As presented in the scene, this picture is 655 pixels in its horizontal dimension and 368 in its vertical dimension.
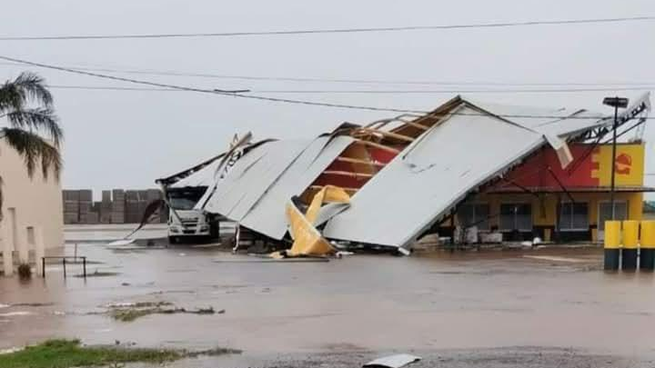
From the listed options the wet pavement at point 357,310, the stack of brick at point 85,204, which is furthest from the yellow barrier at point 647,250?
the stack of brick at point 85,204

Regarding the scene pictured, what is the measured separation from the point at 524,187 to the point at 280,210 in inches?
479

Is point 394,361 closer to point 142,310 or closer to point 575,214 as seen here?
point 142,310

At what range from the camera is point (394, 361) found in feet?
29.6

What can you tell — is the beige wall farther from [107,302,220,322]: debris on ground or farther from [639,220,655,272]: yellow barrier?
[639,220,655,272]: yellow barrier

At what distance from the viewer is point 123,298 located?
1616 centimetres

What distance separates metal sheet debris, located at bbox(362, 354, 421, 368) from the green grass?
94.6 inches

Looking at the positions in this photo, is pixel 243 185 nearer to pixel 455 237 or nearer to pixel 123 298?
pixel 455 237

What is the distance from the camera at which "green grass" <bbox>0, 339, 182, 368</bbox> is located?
349 inches

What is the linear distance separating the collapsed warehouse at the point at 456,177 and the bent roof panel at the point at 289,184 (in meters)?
0.08

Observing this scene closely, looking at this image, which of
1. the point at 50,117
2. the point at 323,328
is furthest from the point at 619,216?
the point at 323,328

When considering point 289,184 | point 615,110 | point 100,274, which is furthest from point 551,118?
point 100,274

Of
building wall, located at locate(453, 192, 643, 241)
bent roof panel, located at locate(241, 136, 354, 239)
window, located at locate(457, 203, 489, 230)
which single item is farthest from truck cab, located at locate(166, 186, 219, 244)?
building wall, located at locate(453, 192, 643, 241)

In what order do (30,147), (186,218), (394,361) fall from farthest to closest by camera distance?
(186,218) < (30,147) < (394,361)

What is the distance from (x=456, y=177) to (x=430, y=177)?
1366mm
